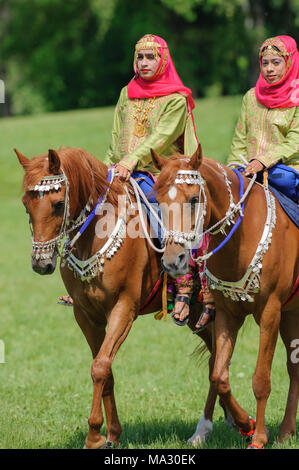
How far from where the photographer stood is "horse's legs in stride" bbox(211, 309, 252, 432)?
5.84 m

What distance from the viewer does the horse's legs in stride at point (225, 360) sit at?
19.2ft

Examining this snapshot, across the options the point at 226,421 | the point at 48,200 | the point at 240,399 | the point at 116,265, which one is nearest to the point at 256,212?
the point at 116,265

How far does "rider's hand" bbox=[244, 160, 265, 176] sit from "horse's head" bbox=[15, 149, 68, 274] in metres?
1.47

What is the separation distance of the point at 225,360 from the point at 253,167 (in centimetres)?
152

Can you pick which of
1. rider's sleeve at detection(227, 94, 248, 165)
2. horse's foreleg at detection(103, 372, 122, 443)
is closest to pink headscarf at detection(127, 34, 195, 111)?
rider's sleeve at detection(227, 94, 248, 165)

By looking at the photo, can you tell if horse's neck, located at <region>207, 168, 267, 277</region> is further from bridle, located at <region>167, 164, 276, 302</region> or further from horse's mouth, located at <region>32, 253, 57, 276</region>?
horse's mouth, located at <region>32, 253, 57, 276</region>

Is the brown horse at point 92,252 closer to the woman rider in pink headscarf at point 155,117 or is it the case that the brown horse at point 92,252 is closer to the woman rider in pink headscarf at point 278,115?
the woman rider in pink headscarf at point 155,117

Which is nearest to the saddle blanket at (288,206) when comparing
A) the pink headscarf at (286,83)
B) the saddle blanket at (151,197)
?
the pink headscarf at (286,83)

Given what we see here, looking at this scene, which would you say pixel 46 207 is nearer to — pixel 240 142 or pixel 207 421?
pixel 240 142

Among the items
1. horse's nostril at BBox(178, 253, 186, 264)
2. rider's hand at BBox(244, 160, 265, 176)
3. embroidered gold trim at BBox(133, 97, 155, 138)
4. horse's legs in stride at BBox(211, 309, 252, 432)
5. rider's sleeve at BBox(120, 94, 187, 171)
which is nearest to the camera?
horse's nostril at BBox(178, 253, 186, 264)

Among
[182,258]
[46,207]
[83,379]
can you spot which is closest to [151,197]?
[46,207]

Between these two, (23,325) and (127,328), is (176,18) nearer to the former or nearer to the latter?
(23,325)

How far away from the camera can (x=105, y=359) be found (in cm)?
557
